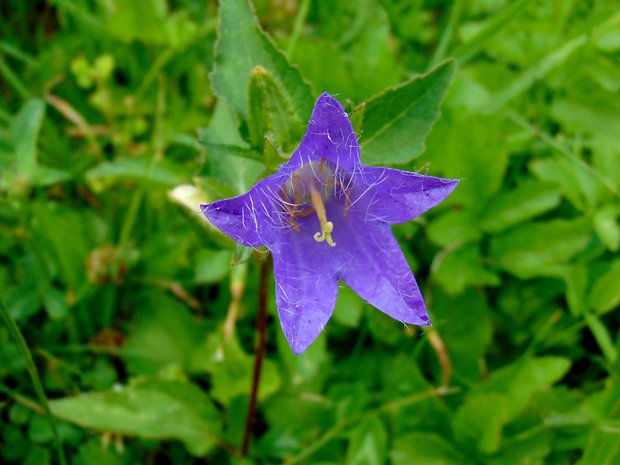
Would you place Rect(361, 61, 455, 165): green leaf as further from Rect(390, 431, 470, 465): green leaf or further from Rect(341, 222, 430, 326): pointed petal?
Rect(390, 431, 470, 465): green leaf

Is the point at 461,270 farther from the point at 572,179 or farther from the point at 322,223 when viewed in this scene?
the point at 322,223

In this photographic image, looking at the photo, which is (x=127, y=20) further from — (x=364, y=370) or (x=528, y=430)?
(x=528, y=430)

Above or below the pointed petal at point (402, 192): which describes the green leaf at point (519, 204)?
below

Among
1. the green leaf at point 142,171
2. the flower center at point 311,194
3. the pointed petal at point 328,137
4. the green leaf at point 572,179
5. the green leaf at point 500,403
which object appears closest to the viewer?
the pointed petal at point 328,137

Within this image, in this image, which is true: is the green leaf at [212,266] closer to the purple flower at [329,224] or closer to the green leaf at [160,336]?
the green leaf at [160,336]

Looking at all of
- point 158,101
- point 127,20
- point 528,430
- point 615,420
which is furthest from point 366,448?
point 127,20

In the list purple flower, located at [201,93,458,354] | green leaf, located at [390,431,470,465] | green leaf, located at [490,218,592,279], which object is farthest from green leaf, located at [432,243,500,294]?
purple flower, located at [201,93,458,354]

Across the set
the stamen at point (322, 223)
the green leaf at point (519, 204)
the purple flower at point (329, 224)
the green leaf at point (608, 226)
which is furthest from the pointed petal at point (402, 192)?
the green leaf at point (608, 226)

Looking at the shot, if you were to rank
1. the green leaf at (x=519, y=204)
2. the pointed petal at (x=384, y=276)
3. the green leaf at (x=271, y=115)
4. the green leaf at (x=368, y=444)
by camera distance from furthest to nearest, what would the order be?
1. the green leaf at (x=519, y=204)
2. the green leaf at (x=368, y=444)
3. the green leaf at (x=271, y=115)
4. the pointed petal at (x=384, y=276)
